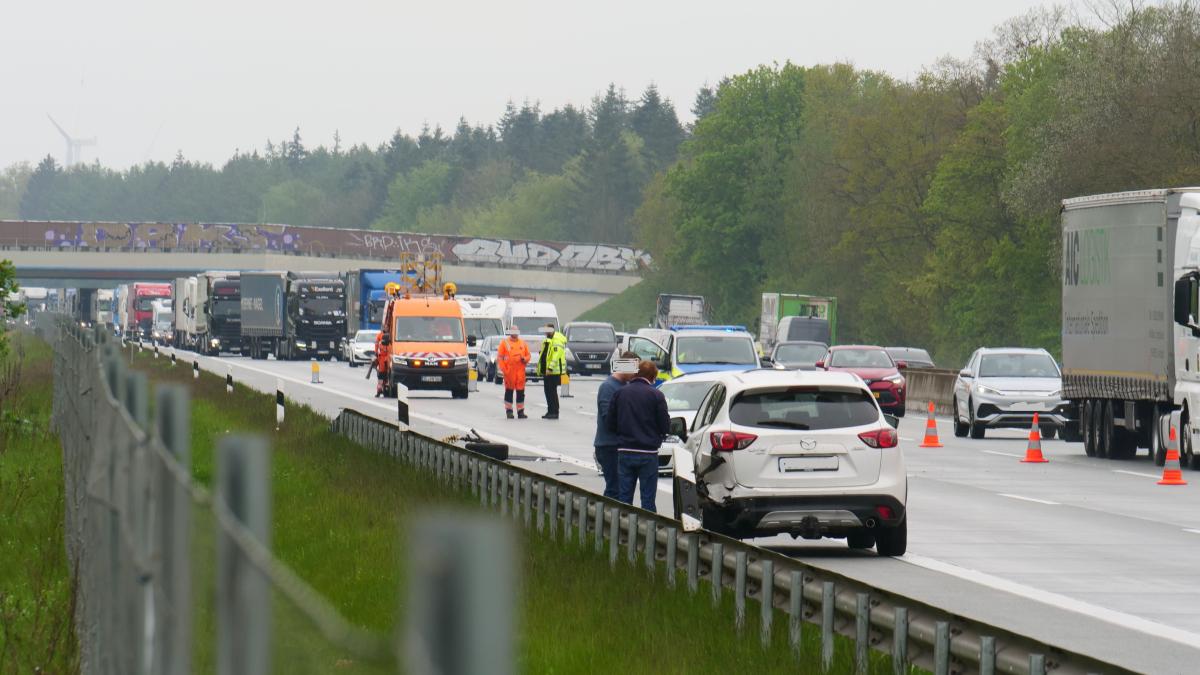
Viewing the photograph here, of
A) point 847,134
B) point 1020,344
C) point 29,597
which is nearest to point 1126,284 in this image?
point 29,597

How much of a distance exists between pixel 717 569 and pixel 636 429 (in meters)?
5.69

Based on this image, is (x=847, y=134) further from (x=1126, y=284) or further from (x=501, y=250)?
(x=1126, y=284)

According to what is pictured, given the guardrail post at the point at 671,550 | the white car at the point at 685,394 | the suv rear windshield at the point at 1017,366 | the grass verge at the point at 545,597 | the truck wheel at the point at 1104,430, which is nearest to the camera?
the grass verge at the point at 545,597

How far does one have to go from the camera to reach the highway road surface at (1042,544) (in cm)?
1354

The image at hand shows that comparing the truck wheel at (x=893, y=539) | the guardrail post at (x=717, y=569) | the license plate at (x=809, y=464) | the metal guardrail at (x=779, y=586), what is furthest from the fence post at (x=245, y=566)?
the truck wheel at (x=893, y=539)

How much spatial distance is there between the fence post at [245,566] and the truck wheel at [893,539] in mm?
14486

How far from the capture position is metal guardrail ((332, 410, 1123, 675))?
884cm

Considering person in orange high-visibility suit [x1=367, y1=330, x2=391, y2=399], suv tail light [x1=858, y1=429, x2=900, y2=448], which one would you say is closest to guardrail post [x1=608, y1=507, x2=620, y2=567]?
suv tail light [x1=858, y1=429, x2=900, y2=448]

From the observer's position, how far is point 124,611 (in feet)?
16.5

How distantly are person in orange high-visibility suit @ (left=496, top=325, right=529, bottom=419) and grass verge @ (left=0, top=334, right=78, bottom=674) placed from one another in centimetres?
953

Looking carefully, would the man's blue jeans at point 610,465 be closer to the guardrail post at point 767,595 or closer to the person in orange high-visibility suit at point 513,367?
the guardrail post at point 767,595

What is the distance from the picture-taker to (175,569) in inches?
162

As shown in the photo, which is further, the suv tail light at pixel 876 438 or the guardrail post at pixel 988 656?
the suv tail light at pixel 876 438

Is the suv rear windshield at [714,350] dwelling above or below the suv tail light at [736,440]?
above
